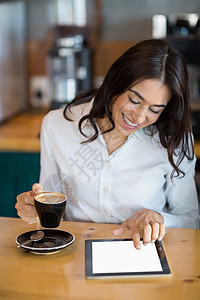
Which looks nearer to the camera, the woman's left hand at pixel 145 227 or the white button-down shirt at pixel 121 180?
Answer: the woman's left hand at pixel 145 227

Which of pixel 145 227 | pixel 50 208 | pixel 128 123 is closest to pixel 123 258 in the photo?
pixel 145 227

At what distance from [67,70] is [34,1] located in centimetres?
60

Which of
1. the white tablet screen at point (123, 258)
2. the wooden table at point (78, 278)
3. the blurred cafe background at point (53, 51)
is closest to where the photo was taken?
the wooden table at point (78, 278)

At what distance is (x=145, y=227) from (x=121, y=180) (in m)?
0.38

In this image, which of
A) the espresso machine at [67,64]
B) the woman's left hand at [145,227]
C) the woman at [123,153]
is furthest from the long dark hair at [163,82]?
the espresso machine at [67,64]

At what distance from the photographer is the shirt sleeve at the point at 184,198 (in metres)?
1.63

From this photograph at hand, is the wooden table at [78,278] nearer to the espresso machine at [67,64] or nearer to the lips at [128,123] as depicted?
the lips at [128,123]

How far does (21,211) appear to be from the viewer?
4.65 ft

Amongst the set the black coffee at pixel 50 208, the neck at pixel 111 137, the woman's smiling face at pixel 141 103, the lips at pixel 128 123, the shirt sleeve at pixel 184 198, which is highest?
the woman's smiling face at pixel 141 103

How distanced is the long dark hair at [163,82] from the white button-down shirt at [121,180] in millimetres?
47

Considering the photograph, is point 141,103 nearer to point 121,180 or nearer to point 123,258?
point 121,180

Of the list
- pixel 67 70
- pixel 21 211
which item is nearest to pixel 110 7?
pixel 67 70

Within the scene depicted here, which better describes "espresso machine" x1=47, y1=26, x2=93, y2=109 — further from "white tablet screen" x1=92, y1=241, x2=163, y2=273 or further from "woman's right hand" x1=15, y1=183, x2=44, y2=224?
"white tablet screen" x1=92, y1=241, x2=163, y2=273

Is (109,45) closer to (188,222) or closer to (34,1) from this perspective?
(34,1)
